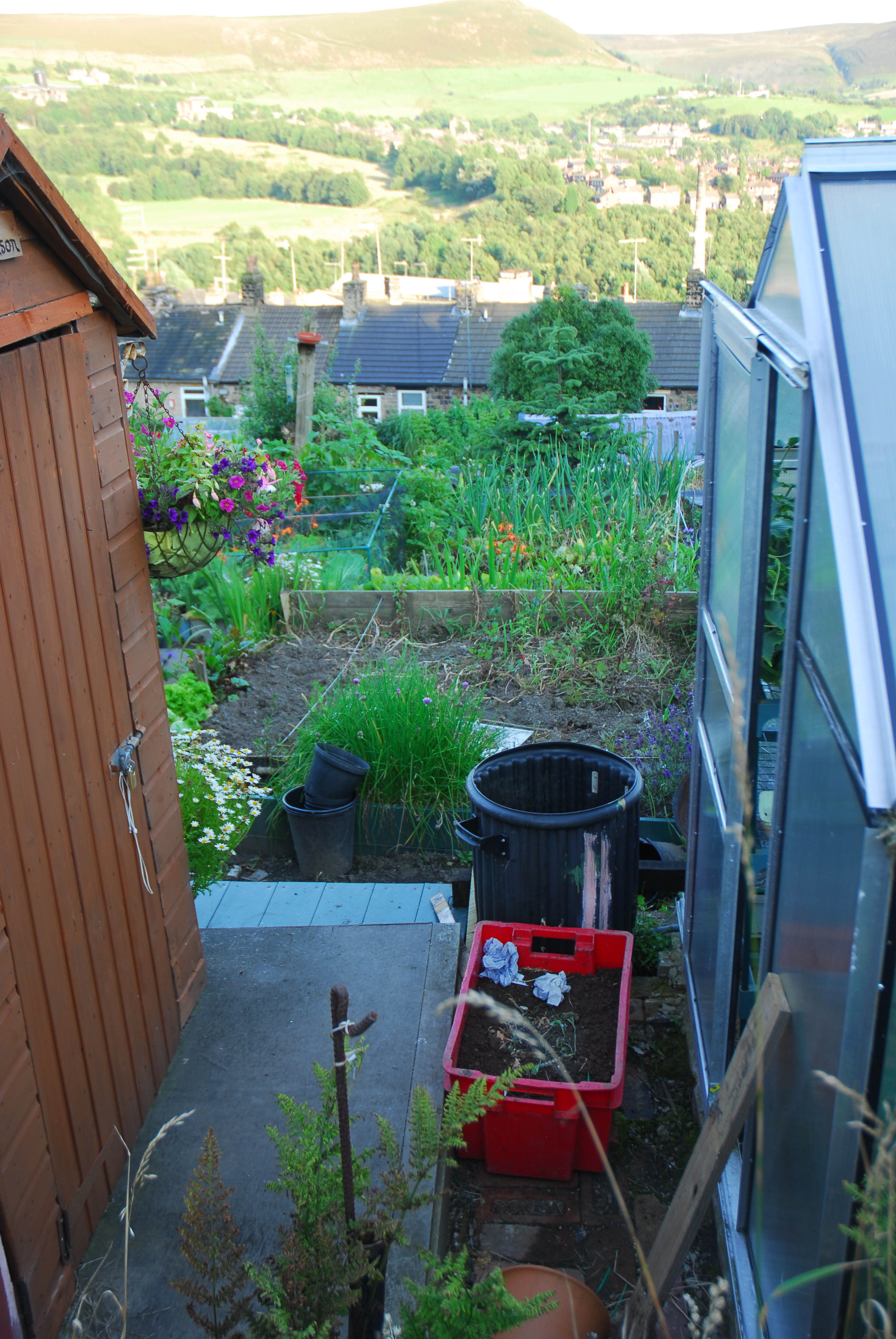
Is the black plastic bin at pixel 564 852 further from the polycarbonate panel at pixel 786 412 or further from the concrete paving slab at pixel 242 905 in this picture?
the polycarbonate panel at pixel 786 412

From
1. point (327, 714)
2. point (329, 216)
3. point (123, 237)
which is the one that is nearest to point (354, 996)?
point (327, 714)

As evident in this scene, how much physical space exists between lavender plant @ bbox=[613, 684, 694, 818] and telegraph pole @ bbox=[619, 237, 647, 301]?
41183mm

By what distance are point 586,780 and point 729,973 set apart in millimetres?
1346

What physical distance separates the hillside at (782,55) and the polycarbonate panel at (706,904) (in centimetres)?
7838

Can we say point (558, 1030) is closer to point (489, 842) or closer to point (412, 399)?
point (489, 842)

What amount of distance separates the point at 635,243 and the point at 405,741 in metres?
49.4

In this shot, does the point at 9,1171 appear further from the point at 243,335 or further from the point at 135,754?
the point at 243,335

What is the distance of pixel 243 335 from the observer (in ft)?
117

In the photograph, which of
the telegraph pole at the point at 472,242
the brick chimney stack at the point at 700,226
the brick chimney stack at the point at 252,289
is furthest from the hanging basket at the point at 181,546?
the telegraph pole at the point at 472,242

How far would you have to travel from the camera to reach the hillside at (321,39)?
89.9 m

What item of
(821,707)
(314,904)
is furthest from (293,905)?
(821,707)

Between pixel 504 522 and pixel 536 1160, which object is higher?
pixel 504 522

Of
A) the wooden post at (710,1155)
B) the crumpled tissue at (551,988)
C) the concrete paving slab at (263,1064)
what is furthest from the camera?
the crumpled tissue at (551,988)

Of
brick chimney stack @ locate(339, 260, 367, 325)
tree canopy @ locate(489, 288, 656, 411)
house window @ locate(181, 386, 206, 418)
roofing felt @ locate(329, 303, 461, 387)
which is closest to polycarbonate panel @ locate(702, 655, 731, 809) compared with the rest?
tree canopy @ locate(489, 288, 656, 411)
